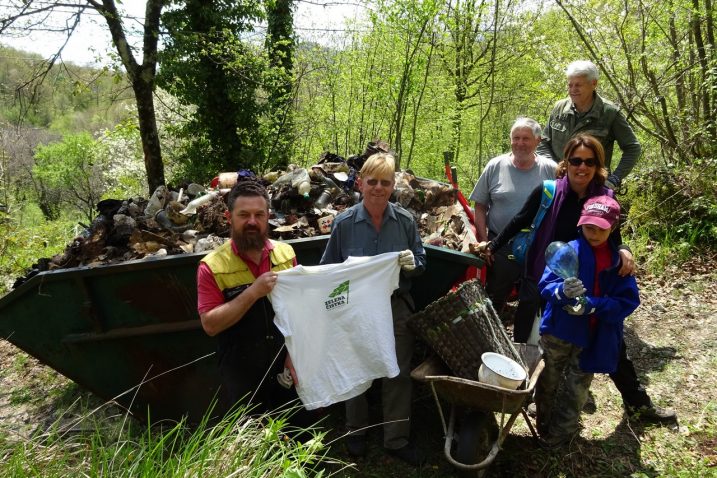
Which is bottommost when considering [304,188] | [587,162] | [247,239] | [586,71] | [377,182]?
[247,239]

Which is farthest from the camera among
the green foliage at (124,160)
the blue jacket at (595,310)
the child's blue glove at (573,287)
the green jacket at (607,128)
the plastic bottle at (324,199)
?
the green foliage at (124,160)

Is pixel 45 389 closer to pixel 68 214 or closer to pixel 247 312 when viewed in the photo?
pixel 247 312

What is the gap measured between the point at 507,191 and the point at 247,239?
216 centimetres

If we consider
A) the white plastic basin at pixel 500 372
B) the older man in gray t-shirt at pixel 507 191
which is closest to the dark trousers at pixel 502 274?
the older man in gray t-shirt at pixel 507 191

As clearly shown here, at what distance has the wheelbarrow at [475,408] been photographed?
245cm

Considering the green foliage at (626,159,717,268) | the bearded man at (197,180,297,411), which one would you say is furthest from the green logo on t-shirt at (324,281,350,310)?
the green foliage at (626,159,717,268)

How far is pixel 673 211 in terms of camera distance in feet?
20.1

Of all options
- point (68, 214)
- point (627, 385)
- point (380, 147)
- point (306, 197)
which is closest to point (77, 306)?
point (306, 197)

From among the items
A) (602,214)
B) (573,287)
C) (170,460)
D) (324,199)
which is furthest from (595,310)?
(324,199)

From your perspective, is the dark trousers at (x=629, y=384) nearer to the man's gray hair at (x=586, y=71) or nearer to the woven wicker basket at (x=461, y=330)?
the woven wicker basket at (x=461, y=330)

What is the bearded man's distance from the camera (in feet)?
8.00

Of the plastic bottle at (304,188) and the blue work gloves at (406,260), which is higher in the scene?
the plastic bottle at (304,188)

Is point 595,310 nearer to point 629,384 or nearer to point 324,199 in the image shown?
point 629,384

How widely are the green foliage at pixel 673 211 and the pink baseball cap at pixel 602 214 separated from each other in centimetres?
394
